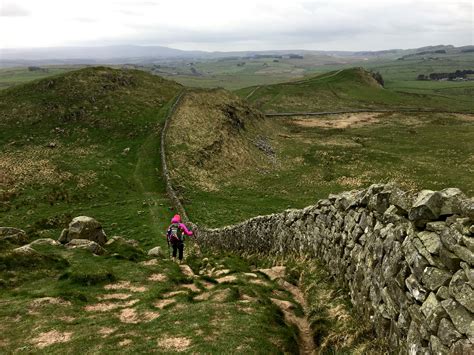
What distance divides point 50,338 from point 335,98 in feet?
507

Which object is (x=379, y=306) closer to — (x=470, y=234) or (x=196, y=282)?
(x=470, y=234)

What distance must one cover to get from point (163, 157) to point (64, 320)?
47.8m

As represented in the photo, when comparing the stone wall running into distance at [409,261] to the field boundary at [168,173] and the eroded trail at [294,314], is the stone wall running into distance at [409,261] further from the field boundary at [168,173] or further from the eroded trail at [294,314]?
the field boundary at [168,173]

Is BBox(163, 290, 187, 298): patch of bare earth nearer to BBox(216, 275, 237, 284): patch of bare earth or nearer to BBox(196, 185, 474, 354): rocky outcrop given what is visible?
BBox(216, 275, 237, 284): patch of bare earth

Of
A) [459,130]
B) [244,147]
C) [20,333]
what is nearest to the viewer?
[20,333]

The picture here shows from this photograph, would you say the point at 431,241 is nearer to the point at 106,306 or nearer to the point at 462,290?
the point at 462,290

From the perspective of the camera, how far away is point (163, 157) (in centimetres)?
6291

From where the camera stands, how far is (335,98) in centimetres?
15575

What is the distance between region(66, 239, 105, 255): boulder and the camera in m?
27.3

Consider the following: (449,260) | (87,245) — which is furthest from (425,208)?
(87,245)

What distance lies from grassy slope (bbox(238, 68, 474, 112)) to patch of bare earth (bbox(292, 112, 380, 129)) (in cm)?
1259

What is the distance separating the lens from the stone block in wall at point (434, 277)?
858 cm

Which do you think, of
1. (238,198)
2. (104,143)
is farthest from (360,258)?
(104,143)

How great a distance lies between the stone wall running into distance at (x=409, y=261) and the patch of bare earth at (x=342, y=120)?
9988 cm
